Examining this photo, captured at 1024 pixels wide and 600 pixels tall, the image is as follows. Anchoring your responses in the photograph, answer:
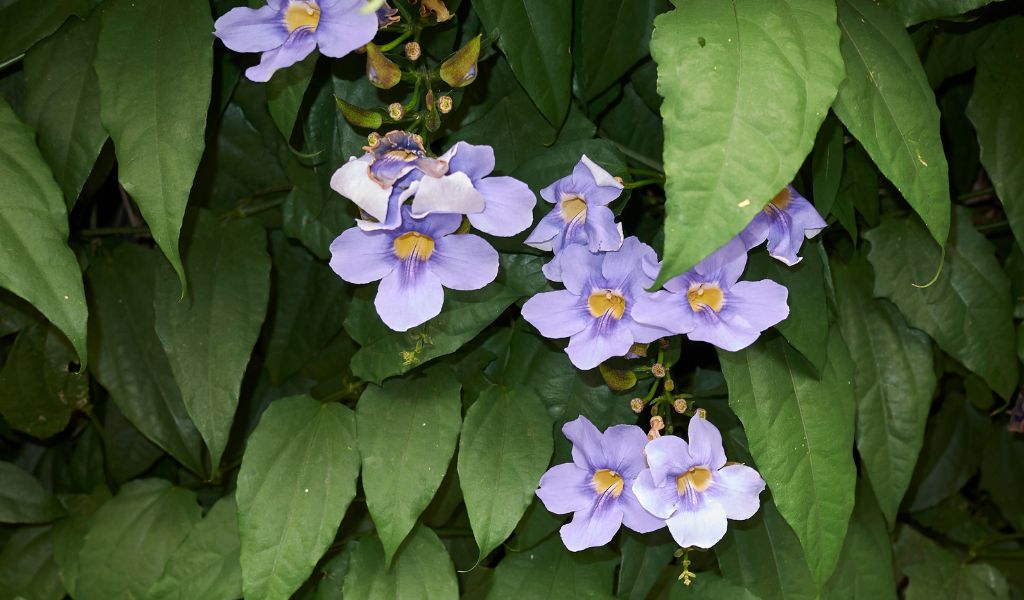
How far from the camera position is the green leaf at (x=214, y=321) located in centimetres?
106

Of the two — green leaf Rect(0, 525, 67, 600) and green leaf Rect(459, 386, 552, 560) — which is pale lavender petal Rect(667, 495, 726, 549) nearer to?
green leaf Rect(459, 386, 552, 560)

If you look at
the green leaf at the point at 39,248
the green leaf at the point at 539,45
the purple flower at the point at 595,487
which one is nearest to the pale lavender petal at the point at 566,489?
the purple flower at the point at 595,487

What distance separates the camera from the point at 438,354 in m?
0.95

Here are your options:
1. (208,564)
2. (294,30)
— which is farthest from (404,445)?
(294,30)

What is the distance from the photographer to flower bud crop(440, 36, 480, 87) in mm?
864

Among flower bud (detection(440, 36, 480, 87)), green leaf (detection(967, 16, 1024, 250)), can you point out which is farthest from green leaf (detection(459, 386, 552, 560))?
green leaf (detection(967, 16, 1024, 250))

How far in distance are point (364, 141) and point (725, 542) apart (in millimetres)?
599

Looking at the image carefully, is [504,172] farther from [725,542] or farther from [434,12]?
[725,542]

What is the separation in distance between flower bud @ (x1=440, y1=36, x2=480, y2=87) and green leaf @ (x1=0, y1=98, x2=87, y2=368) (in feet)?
1.24

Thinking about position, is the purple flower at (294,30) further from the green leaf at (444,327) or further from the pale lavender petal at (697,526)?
the pale lavender petal at (697,526)

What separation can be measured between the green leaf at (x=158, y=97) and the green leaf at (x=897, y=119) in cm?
57

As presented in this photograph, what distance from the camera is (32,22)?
1018 millimetres

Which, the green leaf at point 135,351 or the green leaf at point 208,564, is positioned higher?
the green leaf at point 135,351

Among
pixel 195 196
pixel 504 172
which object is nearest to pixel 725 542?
pixel 504 172
